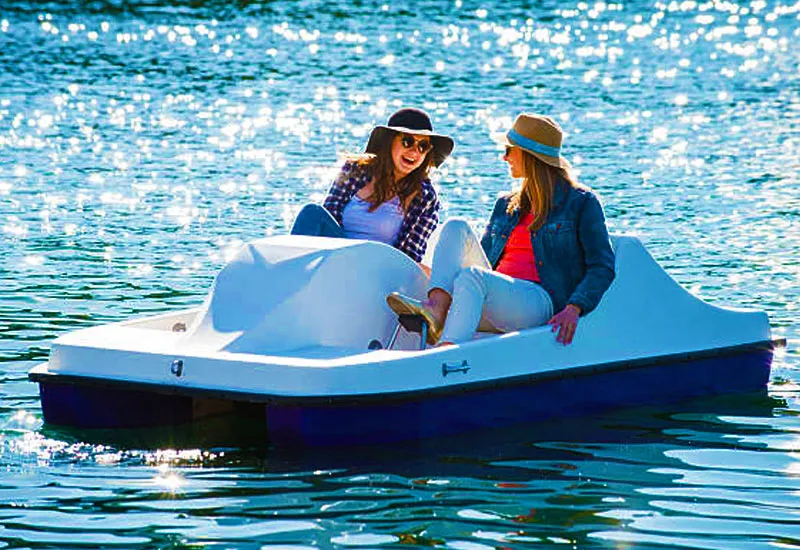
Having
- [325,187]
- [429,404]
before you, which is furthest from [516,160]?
[325,187]

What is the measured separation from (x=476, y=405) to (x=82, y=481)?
175 cm

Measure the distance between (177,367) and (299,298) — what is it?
659 mm

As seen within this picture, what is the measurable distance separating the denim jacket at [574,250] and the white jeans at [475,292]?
4.3 inches

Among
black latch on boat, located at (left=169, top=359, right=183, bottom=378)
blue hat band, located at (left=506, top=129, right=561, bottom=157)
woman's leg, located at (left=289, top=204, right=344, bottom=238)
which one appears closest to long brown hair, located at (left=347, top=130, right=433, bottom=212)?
woman's leg, located at (left=289, top=204, right=344, bottom=238)

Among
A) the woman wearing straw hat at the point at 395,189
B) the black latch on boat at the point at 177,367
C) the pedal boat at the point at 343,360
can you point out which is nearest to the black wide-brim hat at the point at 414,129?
the woman wearing straw hat at the point at 395,189

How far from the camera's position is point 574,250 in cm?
923

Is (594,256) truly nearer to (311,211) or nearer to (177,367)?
(311,211)

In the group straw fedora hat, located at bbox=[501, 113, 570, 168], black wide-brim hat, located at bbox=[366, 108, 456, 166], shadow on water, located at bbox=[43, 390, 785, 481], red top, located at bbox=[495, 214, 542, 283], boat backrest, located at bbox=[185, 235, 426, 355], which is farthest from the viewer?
black wide-brim hat, located at bbox=[366, 108, 456, 166]

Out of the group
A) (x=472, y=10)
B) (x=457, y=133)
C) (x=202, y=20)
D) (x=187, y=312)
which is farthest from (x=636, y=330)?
(x=472, y=10)

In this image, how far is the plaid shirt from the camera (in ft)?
31.7

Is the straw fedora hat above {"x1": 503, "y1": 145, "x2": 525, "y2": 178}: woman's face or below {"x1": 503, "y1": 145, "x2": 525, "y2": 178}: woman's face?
above

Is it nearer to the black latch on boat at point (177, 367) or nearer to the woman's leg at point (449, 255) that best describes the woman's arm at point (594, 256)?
the woman's leg at point (449, 255)

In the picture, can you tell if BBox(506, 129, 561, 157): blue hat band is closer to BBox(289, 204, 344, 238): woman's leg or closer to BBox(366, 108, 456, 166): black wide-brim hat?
BBox(366, 108, 456, 166): black wide-brim hat

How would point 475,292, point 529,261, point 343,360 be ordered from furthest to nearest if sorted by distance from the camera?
point 529,261
point 475,292
point 343,360
